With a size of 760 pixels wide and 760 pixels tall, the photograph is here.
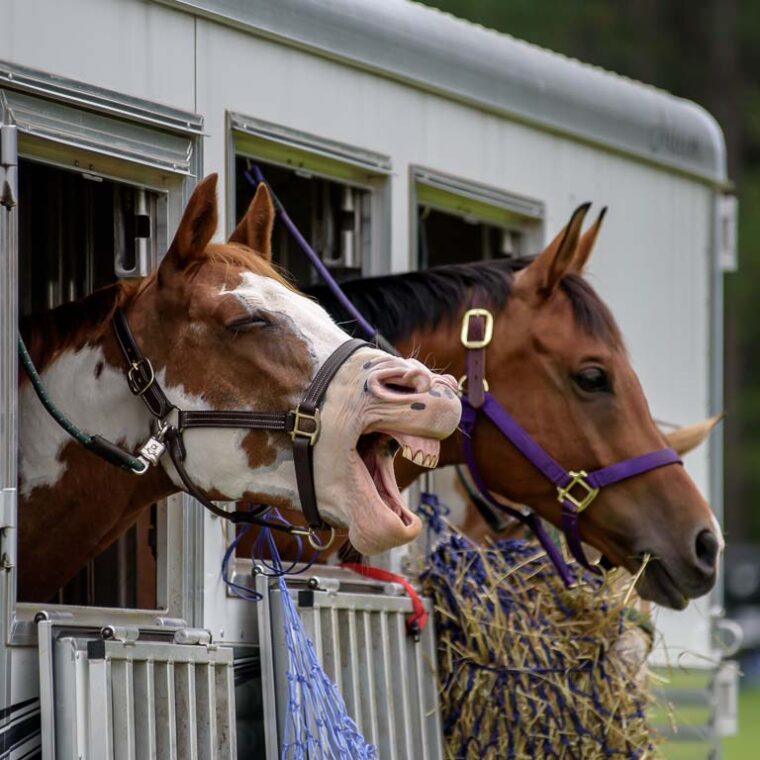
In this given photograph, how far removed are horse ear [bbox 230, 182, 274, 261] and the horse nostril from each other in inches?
63.8

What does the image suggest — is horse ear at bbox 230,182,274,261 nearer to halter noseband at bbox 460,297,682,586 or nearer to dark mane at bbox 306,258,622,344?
dark mane at bbox 306,258,622,344

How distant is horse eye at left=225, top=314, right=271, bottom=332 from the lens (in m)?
4.05

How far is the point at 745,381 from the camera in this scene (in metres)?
26.2

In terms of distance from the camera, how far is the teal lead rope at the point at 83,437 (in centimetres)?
407

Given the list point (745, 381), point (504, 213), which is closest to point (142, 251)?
point (504, 213)

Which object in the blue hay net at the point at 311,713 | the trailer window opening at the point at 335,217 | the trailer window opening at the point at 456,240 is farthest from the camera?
the trailer window opening at the point at 456,240

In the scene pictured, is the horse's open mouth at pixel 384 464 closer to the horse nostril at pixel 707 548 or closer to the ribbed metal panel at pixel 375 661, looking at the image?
the ribbed metal panel at pixel 375 661

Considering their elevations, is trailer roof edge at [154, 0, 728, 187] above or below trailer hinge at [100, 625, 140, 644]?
above

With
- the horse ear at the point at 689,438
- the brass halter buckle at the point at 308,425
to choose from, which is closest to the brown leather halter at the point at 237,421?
the brass halter buckle at the point at 308,425

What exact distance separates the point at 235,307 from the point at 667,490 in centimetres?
172

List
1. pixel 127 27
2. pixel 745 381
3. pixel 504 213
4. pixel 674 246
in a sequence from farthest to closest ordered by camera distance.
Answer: pixel 745 381
pixel 674 246
pixel 504 213
pixel 127 27

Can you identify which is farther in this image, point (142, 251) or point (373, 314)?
point (373, 314)

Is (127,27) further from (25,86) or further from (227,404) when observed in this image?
(227,404)

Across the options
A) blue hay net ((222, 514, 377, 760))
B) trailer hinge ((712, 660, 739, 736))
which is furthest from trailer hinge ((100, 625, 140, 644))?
trailer hinge ((712, 660, 739, 736))
